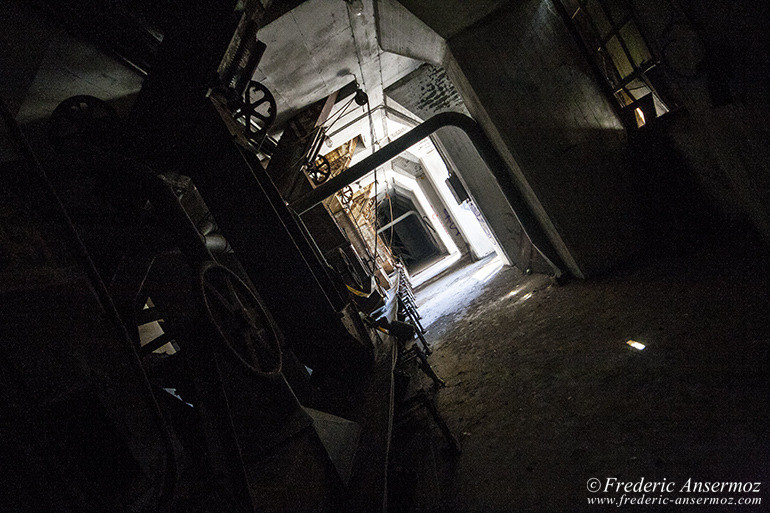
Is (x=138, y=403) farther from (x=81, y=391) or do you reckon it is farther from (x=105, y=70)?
(x=105, y=70)

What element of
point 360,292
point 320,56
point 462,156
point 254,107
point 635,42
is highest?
point 320,56

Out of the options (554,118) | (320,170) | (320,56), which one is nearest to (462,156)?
(554,118)

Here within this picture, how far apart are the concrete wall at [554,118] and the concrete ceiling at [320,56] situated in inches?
74.4

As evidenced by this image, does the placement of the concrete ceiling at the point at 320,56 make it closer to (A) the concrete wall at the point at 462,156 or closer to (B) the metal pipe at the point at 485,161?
(A) the concrete wall at the point at 462,156

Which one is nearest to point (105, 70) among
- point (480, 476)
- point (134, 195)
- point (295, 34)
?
point (134, 195)

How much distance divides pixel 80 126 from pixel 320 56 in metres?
3.69

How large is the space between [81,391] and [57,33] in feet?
11.2

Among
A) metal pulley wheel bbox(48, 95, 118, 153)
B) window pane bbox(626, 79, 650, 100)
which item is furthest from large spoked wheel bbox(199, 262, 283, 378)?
window pane bbox(626, 79, 650, 100)

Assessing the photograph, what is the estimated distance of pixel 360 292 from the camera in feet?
21.2

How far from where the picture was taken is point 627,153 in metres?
4.41

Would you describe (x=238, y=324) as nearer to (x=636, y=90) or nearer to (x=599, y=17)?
(x=599, y=17)

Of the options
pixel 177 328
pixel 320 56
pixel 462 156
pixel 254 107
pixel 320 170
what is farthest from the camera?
pixel 320 170

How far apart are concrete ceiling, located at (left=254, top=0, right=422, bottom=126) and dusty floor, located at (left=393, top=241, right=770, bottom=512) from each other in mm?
5288

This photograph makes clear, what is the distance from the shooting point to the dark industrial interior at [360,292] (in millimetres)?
1732
